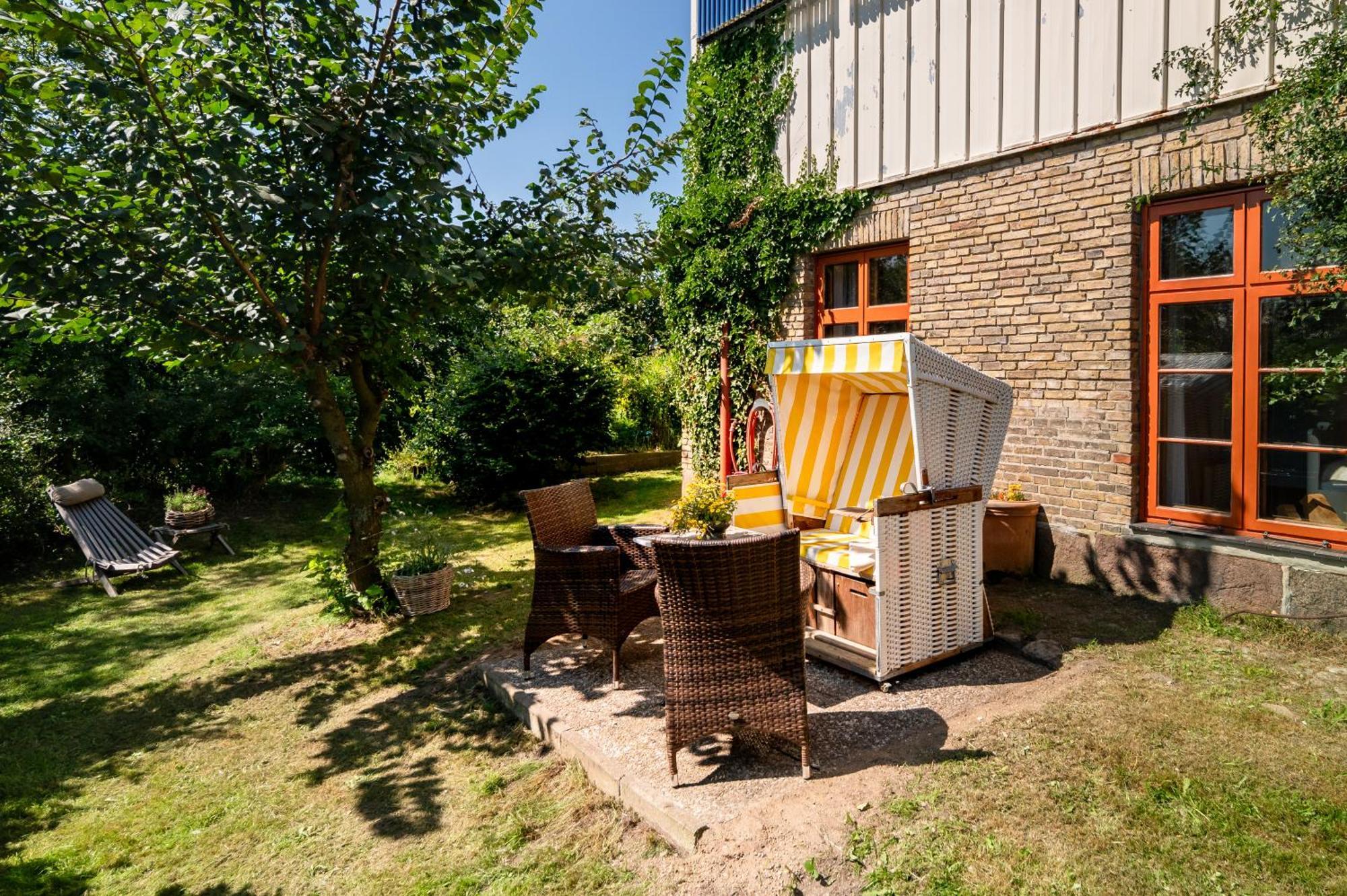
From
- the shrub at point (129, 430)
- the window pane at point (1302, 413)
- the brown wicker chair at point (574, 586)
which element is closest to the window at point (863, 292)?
the window pane at point (1302, 413)

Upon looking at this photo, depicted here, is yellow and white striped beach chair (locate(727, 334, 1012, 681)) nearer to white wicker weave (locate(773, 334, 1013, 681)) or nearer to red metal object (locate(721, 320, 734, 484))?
white wicker weave (locate(773, 334, 1013, 681))

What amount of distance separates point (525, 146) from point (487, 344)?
513cm

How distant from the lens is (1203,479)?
16.8 ft

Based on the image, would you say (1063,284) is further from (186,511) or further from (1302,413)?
(186,511)

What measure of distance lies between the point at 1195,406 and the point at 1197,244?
3.65 ft

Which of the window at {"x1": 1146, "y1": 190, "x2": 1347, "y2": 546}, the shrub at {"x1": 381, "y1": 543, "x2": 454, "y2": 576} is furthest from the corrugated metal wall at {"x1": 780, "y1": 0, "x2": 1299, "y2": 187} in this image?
the shrub at {"x1": 381, "y1": 543, "x2": 454, "y2": 576}

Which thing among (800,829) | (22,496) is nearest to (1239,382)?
(800,829)

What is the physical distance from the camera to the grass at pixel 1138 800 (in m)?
2.45

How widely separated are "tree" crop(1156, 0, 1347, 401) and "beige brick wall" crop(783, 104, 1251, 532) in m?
0.26

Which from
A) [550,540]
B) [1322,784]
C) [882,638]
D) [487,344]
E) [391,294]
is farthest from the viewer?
[487,344]

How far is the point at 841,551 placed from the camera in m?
4.38

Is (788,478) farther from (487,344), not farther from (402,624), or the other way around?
(487,344)

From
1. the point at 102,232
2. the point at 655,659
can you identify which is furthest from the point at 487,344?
the point at 655,659

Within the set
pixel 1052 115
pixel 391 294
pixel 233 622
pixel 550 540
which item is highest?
pixel 1052 115
